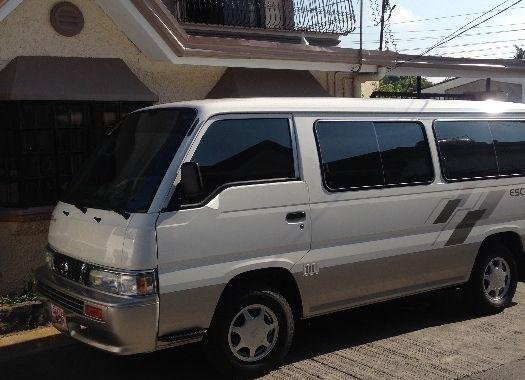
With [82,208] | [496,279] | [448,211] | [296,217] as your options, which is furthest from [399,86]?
[82,208]

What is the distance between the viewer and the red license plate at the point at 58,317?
184 inches

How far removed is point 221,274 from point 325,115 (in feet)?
5.36

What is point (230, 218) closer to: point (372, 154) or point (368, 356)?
point (372, 154)

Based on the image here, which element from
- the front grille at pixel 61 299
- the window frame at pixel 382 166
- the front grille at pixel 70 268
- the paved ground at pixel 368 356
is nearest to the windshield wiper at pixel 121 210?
the front grille at pixel 70 268

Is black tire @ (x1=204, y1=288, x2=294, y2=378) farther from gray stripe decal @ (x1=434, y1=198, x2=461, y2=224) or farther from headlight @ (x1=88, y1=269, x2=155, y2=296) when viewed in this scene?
gray stripe decal @ (x1=434, y1=198, x2=461, y2=224)

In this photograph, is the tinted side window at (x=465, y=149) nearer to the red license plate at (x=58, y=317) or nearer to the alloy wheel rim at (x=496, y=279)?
the alloy wheel rim at (x=496, y=279)

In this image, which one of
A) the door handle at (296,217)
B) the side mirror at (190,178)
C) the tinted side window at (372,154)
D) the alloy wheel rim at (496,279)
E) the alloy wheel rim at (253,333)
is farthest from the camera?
the alloy wheel rim at (496,279)

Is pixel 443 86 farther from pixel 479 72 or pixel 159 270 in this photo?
pixel 159 270

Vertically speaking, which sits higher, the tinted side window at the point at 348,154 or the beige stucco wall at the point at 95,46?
the beige stucco wall at the point at 95,46

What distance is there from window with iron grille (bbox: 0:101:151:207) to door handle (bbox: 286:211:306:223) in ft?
11.4

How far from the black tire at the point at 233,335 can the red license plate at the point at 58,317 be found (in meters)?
1.08

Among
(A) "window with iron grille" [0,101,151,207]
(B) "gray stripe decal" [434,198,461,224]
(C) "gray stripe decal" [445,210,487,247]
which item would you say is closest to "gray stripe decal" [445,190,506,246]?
(C) "gray stripe decal" [445,210,487,247]

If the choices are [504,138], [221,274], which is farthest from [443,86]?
[221,274]

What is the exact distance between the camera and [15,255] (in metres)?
7.04
